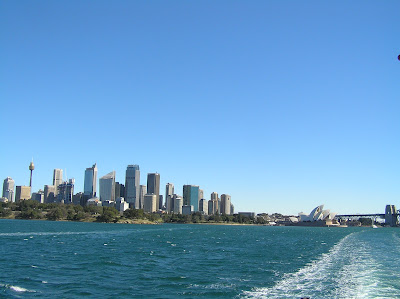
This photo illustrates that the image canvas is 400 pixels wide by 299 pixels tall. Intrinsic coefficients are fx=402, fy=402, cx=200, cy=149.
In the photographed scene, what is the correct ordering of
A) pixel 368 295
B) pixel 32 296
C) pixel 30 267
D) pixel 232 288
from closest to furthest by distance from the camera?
pixel 32 296
pixel 368 295
pixel 232 288
pixel 30 267

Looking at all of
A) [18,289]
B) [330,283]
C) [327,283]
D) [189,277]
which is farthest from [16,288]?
[330,283]

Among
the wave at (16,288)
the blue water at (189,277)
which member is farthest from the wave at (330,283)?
the wave at (16,288)

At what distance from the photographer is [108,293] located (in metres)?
31.8

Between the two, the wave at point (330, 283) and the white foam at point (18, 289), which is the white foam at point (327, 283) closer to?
the wave at point (330, 283)

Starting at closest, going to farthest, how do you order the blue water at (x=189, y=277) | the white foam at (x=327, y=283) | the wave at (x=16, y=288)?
1. the wave at (x=16, y=288)
2. the blue water at (x=189, y=277)
3. the white foam at (x=327, y=283)

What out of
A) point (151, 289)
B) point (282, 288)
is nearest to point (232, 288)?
point (282, 288)

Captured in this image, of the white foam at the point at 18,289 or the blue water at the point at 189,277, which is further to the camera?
the blue water at the point at 189,277

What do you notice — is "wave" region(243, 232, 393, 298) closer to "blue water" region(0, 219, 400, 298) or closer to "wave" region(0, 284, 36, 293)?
"blue water" region(0, 219, 400, 298)

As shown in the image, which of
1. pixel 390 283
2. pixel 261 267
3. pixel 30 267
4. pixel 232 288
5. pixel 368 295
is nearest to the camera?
pixel 368 295

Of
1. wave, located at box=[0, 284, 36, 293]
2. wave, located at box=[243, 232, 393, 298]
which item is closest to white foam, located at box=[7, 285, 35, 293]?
wave, located at box=[0, 284, 36, 293]

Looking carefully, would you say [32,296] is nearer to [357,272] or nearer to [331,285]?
[331,285]

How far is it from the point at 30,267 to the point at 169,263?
15987mm

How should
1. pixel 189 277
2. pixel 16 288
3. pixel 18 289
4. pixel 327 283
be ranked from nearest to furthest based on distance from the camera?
1. pixel 18 289
2. pixel 16 288
3. pixel 327 283
4. pixel 189 277

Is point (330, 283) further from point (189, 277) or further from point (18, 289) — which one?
point (18, 289)
